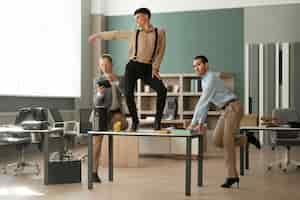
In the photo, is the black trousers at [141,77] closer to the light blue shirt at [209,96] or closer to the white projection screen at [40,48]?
the light blue shirt at [209,96]

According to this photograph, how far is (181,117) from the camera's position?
33.2ft

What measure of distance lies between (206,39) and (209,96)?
18.8 ft

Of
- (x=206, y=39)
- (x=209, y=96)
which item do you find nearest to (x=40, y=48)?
(x=206, y=39)

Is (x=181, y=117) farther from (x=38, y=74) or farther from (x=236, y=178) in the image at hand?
(x=236, y=178)

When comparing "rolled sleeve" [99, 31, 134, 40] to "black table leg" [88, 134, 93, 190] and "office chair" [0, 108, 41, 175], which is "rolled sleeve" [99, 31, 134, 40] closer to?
"black table leg" [88, 134, 93, 190]

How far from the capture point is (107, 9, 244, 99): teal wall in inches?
414

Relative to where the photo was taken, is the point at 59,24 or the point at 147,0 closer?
the point at 59,24

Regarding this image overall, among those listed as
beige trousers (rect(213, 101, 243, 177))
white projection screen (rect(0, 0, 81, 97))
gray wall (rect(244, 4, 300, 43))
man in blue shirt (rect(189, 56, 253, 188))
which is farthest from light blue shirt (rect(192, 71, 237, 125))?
gray wall (rect(244, 4, 300, 43))

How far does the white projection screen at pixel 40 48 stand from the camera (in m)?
7.96

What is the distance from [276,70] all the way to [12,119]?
17.5 ft

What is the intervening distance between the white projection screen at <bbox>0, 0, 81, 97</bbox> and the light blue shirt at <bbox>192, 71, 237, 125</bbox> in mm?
3840

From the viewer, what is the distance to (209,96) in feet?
17.0

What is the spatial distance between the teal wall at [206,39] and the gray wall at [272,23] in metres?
0.19

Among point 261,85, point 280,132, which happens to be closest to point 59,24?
point 261,85
